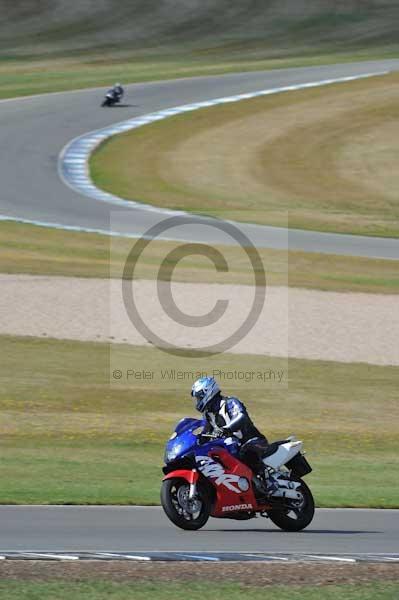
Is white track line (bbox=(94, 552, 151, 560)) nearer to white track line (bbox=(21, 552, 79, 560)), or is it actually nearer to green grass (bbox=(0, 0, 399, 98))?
white track line (bbox=(21, 552, 79, 560))

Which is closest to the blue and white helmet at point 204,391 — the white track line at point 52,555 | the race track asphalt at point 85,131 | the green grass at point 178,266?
the white track line at point 52,555

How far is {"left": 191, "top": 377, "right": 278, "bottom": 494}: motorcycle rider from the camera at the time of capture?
42.2ft

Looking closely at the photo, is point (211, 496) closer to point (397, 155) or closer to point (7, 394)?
point (7, 394)

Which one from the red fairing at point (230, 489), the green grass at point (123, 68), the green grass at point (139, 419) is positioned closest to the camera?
the red fairing at point (230, 489)

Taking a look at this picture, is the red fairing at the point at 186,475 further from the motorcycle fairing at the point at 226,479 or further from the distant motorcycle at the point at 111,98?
the distant motorcycle at the point at 111,98

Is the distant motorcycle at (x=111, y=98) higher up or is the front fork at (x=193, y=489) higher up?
the distant motorcycle at (x=111, y=98)

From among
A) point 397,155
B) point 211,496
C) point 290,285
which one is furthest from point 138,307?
point 397,155

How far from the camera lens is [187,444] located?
12820 millimetres

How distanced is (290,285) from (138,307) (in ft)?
16.1

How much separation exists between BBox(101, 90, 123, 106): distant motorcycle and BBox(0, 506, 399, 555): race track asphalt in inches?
1793

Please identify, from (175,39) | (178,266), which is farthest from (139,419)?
(175,39)

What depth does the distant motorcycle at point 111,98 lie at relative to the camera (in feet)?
191

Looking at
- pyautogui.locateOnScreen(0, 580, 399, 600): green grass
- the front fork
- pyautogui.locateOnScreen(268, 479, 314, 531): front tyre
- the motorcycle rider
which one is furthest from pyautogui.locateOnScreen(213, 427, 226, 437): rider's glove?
pyautogui.locateOnScreen(0, 580, 399, 600): green grass

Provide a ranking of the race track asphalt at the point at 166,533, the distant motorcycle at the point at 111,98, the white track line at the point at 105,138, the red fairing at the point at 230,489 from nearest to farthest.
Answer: the race track asphalt at the point at 166,533, the red fairing at the point at 230,489, the white track line at the point at 105,138, the distant motorcycle at the point at 111,98
